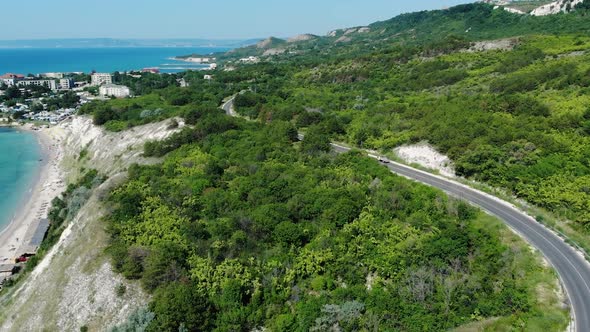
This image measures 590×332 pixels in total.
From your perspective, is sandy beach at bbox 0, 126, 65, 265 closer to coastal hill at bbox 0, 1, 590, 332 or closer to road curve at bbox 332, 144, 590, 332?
coastal hill at bbox 0, 1, 590, 332

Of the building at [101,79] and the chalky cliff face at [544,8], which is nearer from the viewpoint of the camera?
the chalky cliff face at [544,8]

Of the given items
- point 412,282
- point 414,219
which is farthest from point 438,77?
point 412,282

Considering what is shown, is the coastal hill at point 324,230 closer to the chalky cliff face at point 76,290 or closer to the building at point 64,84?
the chalky cliff face at point 76,290

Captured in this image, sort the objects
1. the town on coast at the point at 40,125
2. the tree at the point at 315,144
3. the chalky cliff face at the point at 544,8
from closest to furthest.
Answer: the tree at the point at 315,144
the town on coast at the point at 40,125
the chalky cliff face at the point at 544,8

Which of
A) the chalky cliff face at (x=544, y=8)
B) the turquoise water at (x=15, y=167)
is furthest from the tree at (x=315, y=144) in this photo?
the chalky cliff face at (x=544, y=8)

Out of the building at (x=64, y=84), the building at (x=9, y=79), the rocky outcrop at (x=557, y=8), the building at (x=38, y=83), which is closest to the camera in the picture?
the rocky outcrop at (x=557, y=8)

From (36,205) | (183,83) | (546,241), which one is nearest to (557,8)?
(183,83)

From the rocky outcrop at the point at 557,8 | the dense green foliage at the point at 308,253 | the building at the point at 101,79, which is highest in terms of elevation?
the rocky outcrop at the point at 557,8
